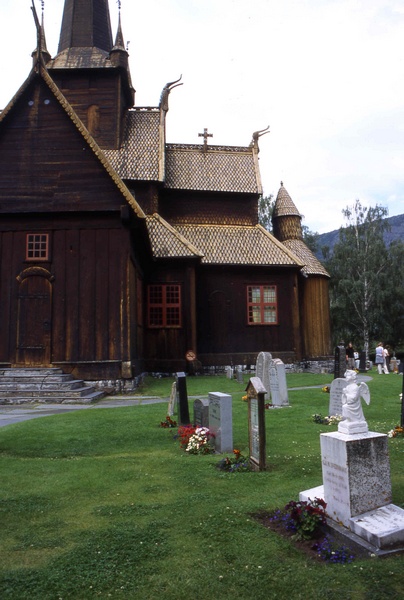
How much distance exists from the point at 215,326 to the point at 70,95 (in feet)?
45.2

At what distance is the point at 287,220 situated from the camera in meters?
28.4

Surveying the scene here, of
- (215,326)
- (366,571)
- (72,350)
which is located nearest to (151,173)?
(215,326)

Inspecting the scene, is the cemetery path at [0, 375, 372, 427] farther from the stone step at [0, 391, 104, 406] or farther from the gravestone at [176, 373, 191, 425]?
the gravestone at [176, 373, 191, 425]

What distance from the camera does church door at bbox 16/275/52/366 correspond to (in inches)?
631

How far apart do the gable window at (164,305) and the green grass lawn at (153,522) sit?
40.5ft

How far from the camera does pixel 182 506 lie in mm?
5410

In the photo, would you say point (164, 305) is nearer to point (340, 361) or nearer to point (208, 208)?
point (208, 208)

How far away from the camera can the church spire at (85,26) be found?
2656cm

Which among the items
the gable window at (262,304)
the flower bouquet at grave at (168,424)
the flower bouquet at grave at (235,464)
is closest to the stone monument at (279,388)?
the flower bouquet at grave at (168,424)

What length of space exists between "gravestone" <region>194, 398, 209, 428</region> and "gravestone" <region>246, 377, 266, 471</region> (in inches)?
65.2

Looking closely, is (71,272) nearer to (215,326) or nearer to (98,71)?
(215,326)

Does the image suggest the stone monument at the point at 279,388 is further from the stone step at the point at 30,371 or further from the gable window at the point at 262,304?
the gable window at the point at 262,304

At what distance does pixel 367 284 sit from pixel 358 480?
37.6m

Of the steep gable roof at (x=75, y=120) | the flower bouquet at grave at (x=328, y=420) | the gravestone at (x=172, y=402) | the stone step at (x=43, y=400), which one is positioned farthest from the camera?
the steep gable roof at (x=75, y=120)
